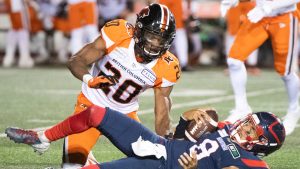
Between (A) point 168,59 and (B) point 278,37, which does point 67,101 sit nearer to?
(B) point 278,37

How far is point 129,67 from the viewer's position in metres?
6.07

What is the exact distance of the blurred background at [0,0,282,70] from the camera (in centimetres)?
1506

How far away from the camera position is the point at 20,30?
1489 centimetres

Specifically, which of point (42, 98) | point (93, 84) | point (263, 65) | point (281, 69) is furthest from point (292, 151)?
point (263, 65)

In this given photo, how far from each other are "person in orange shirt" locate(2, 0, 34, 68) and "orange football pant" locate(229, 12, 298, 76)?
23.8ft

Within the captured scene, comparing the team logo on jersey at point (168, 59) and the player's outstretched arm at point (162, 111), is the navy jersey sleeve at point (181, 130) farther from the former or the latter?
the team logo on jersey at point (168, 59)

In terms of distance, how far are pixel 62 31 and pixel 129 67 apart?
34.8 ft

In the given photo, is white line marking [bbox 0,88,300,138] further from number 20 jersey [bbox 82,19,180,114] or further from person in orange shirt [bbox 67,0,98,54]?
person in orange shirt [bbox 67,0,98,54]

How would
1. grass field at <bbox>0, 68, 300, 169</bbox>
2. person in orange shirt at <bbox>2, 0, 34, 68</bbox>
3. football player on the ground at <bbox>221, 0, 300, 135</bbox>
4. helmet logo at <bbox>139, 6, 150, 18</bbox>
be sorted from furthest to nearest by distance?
person in orange shirt at <bbox>2, 0, 34, 68</bbox>, football player on the ground at <bbox>221, 0, 300, 135</bbox>, grass field at <bbox>0, 68, 300, 169</bbox>, helmet logo at <bbox>139, 6, 150, 18</bbox>

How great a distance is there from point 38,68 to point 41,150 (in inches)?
373

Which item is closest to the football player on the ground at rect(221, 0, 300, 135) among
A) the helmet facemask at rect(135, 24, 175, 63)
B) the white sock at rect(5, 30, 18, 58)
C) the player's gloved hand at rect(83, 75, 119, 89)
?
the helmet facemask at rect(135, 24, 175, 63)

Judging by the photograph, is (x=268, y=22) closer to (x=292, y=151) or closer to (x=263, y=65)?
(x=292, y=151)

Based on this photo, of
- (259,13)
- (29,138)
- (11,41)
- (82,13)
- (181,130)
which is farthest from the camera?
(11,41)

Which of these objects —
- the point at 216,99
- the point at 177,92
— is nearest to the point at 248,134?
the point at 216,99
